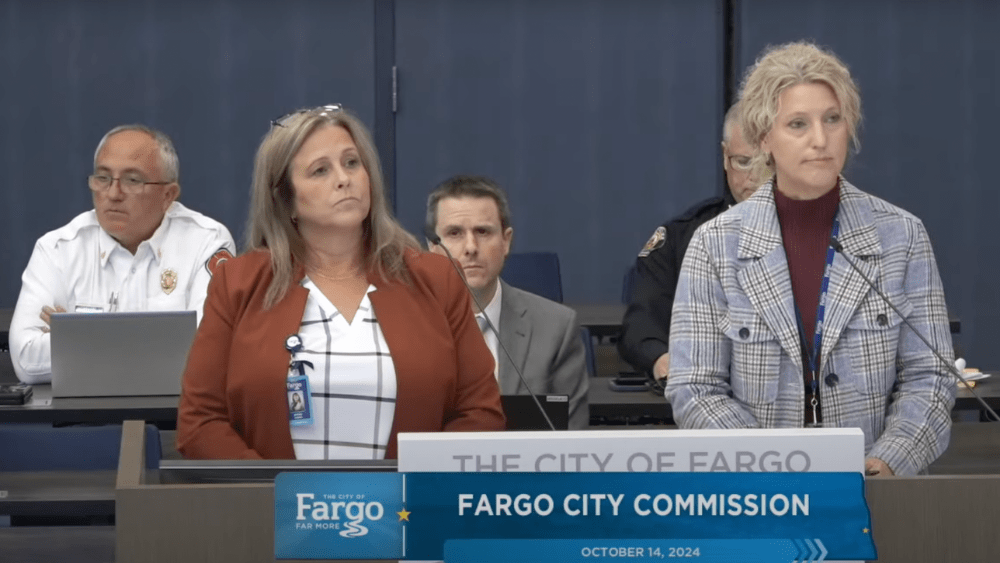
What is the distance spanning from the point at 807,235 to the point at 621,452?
42.1 inches

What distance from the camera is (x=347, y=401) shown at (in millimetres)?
2225

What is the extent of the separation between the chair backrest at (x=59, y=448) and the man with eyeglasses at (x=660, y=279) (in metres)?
Result: 1.48

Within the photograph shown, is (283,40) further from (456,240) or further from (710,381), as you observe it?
(710,381)

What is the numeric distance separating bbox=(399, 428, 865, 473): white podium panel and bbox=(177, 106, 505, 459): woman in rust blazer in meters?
0.81

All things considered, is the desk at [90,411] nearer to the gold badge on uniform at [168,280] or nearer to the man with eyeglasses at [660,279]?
the gold badge on uniform at [168,280]

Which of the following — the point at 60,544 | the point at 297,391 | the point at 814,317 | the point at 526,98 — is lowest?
the point at 60,544

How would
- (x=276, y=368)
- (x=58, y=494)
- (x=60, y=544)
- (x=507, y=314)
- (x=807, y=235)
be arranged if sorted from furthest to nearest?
(x=507, y=314), (x=58, y=494), (x=807, y=235), (x=276, y=368), (x=60, y=544)

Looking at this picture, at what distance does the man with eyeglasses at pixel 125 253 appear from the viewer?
4043mm

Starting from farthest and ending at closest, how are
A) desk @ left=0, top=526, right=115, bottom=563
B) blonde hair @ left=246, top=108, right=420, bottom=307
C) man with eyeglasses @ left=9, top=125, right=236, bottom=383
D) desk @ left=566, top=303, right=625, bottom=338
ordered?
desk @ left=566, top=303, right=625, bottom=338, man with eyeglasses @ left=9, top=125, right=236, bottom=383, blonde hair @ left=246, top=108, right=420, bottom=307, desk @ left=0, top=526, right=115, bottom=563

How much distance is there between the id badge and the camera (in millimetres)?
2199

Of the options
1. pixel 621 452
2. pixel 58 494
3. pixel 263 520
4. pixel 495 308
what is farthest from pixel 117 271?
pixel 621 452

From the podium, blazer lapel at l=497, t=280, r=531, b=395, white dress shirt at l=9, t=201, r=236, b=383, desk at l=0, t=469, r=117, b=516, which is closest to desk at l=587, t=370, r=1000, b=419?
blazer lapel at l=497, t=280, r=531, b=395

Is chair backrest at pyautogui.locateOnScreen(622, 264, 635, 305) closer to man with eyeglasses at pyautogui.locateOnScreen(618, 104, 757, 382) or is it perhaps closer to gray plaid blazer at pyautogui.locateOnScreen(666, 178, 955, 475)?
man with eyeglasses at pyautogui.locateOnScreen(618, 104, 757, 382)

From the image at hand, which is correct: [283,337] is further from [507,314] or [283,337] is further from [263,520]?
[507,314]
